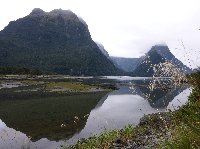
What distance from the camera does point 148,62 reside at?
16.3 feet

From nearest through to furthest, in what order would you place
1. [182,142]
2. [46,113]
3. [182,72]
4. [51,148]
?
1. [182,142]
2. [182,72]
3. [51,148]
4. [46,113]

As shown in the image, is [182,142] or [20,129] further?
[20,129]

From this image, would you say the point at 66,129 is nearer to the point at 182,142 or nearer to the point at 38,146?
the point at 38,146

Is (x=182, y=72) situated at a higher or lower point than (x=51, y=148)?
higher

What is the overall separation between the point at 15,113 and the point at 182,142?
30.0 m

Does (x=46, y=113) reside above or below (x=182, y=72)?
below

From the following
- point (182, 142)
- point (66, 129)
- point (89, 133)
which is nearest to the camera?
point (182, 142)

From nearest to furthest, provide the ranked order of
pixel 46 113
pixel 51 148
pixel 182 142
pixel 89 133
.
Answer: pixel 182 142, pixel 51 148, pixel 89 133, pixel 46 113

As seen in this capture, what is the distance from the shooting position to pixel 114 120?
29156 millimetres

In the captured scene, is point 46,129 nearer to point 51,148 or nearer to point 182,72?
point 51,148

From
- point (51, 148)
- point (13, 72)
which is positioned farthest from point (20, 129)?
point (13, 72)

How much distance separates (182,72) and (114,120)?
2440 centimetres

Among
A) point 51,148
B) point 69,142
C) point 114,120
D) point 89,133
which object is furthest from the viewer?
point 114,120

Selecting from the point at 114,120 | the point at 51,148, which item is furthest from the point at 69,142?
the point at 114,120
